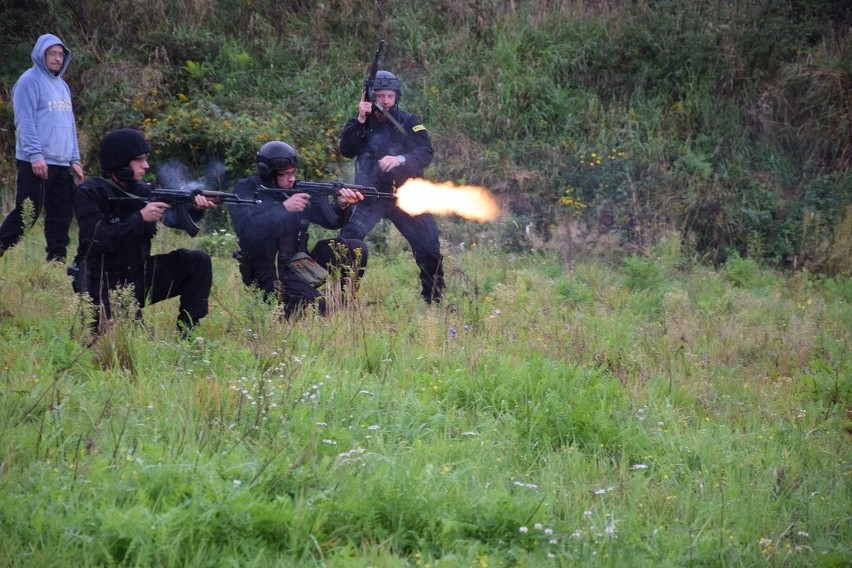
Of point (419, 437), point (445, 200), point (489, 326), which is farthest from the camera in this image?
point (445, 200)

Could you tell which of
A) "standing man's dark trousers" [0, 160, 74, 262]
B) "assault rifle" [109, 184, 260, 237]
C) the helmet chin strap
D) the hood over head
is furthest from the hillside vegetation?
the hood over head

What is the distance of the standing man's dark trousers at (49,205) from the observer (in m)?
9.32

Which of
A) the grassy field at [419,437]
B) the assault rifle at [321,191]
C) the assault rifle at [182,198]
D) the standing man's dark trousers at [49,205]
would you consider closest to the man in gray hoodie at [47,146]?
→ the standing man's dark trousers at [49,205]

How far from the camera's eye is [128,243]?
21.8 ft

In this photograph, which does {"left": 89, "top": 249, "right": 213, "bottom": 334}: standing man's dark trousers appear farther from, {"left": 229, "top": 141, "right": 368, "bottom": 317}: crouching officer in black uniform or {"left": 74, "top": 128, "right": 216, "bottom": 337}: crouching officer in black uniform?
{"left": 229, "top": 141, "right": 368, "bottom": 317}: crouching officer in black uniform

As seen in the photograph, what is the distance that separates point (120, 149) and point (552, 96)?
872cm

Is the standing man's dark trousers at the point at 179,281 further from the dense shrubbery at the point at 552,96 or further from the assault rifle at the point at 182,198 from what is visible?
the dense shrubbery at the point at 552,96

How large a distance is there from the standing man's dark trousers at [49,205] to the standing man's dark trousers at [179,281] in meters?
2.85

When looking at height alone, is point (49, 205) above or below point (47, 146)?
below

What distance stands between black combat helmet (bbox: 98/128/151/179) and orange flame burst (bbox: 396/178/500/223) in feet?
8.64

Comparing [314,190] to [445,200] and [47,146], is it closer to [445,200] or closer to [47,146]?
[445,200]

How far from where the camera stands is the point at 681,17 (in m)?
14.9

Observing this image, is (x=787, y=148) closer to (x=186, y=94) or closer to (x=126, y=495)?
(x=186, y=94)

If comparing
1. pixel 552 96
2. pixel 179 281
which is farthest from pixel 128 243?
pixel 552 96
